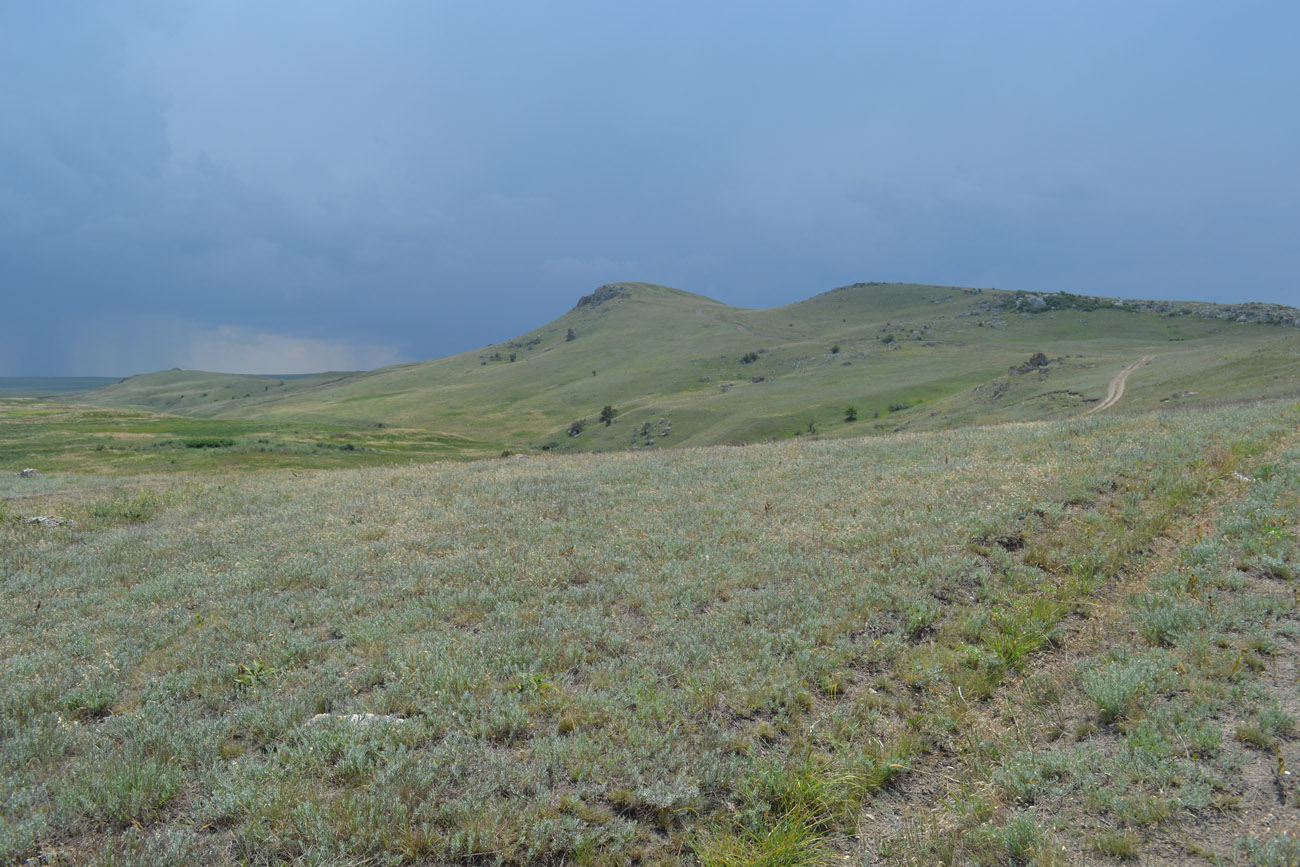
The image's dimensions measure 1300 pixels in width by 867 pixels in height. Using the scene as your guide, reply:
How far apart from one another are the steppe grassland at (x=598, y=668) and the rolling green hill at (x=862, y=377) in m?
40.9

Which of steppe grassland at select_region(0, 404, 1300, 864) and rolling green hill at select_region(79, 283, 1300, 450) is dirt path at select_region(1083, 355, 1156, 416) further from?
steppe grassland at select_region(0, 404, 1300, 864)

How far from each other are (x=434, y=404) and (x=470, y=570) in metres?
159

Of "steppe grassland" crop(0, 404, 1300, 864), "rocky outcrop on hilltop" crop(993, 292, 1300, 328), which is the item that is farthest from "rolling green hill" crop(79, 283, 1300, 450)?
"steppe grassland" crop(0, 404, 1300, 864)

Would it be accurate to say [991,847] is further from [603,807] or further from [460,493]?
[460,493]

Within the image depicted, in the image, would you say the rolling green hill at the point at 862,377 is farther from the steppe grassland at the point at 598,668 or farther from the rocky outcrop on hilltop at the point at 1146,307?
the steppe grassland at the point at 598,668

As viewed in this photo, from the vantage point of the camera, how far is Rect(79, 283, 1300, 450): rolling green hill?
204 ft

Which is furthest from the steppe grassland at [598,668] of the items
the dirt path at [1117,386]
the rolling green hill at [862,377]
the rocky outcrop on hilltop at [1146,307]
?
the rocky outcrop on hilltop at [1146,307]

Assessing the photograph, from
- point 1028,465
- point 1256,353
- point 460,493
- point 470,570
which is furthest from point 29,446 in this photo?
point 1256,353

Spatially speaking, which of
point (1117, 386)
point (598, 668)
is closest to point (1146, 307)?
point (1117, 386)

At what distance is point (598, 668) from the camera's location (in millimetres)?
8148

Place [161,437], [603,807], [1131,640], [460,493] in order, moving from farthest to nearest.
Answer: [161,437]
[460,493]
[1131,640]
[603,807]

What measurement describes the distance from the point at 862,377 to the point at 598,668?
10643 centimetres

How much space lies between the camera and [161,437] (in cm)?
7675

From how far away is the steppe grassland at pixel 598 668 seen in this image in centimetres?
549
